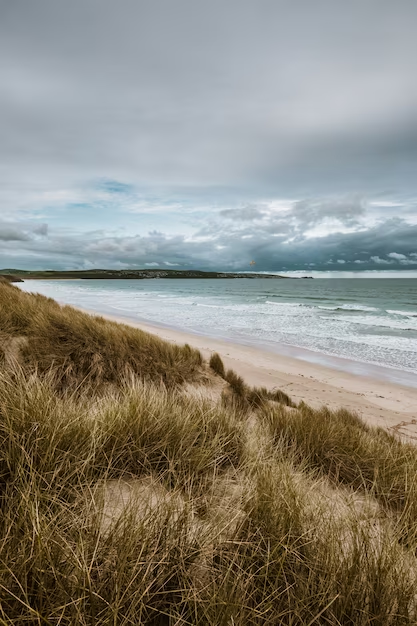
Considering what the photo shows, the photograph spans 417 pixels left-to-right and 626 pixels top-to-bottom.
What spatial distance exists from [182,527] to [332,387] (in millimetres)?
9048

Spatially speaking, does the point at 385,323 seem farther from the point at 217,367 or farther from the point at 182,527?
the point at 182,527

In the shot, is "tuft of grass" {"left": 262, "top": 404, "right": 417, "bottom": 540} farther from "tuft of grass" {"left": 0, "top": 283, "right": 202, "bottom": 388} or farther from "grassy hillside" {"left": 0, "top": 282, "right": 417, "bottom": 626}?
"tuft of grass" {"left": 0, "top": 283, "right": 202, "bottom": 388}

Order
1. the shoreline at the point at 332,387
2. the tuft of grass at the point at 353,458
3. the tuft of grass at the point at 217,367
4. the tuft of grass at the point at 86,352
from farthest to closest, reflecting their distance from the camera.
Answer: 1. the tuft of grass at the point at 217,367
2. the shoreline at the point at 332,387
3. the tuft of grass at the point at 86,352
4. the tuft of grass at the point at 353,458

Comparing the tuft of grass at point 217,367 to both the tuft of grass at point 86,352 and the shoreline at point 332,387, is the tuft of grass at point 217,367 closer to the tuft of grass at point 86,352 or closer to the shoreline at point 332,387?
the tuft of grass at point 86,352

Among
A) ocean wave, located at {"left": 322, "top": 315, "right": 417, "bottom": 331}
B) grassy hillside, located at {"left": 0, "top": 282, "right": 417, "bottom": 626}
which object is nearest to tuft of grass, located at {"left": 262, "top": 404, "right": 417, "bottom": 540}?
grassy hillside, located at {"left": 0, "top": 282, "right": 417, "bottom": 626}

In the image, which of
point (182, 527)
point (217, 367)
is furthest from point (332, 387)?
point (182, 527)

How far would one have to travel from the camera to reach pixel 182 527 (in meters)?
1.82

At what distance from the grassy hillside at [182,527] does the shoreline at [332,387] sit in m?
4.38

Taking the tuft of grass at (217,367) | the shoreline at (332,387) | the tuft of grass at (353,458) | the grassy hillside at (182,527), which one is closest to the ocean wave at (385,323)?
the shoreline at (332,387)

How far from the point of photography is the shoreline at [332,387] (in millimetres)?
7859

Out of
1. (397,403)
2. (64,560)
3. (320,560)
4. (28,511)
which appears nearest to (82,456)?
(28,511)

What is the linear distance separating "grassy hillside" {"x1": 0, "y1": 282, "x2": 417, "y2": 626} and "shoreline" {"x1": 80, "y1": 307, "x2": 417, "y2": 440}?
4.38 meters

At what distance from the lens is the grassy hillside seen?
1.47 m

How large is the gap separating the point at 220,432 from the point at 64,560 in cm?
205
